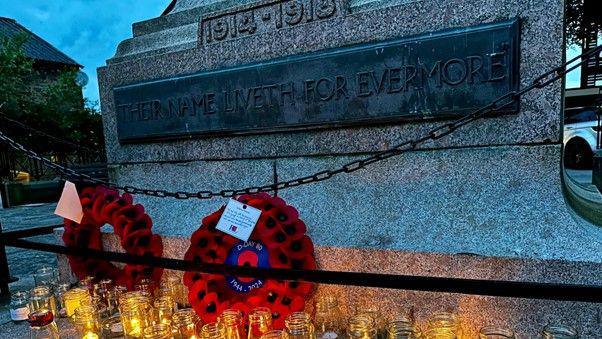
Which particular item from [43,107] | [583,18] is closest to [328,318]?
[583,18]

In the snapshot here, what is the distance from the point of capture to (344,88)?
2818 mm

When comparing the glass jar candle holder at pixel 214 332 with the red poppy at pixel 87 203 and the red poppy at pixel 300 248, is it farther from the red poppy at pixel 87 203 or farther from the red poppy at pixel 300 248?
the red poppy at pixel 87 203

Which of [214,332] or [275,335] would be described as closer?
[275,335]

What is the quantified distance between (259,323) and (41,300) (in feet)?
5.18

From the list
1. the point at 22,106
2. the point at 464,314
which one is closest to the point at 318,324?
the point at 464,314

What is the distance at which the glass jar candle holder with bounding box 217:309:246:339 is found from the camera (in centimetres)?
214

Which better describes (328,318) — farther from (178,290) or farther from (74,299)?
(74,299)

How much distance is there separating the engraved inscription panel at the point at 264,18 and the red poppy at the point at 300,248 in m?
1.54

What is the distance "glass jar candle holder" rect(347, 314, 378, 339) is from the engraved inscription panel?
1965mm

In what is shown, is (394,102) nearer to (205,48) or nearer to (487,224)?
(487,224)

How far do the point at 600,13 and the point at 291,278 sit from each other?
10.7 m

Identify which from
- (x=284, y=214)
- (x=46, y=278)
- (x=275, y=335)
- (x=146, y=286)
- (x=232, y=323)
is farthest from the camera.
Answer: (x=46, y=278)

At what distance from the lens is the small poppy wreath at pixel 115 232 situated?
303cm

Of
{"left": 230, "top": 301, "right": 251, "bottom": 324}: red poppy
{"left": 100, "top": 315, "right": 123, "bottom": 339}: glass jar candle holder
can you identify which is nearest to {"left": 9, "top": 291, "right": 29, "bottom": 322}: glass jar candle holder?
{"left": 100, "top": 315, "right": 123, "bottom": 339}: glass jar candle holder
